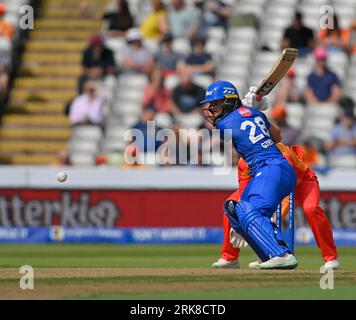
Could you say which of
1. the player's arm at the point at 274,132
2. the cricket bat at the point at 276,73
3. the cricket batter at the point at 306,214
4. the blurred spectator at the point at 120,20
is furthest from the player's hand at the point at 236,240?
the blurred spectator at the point at 120,20

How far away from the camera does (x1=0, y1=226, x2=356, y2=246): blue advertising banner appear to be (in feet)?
60.6

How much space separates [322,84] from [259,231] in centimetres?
947

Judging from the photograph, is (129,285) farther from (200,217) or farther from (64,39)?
(64,39)

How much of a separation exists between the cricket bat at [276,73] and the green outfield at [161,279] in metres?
1.72

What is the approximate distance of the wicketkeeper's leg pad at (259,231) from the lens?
35.7 ft

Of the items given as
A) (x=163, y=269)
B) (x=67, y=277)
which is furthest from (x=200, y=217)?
(x=67, y=277)

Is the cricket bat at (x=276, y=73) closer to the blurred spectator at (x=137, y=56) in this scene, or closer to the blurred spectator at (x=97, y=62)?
the blurred spectator at (x=137, y=56)

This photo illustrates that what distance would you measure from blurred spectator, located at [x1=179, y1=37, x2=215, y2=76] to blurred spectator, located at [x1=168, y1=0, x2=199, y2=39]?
0.74 metres

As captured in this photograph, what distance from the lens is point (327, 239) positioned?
1183cm

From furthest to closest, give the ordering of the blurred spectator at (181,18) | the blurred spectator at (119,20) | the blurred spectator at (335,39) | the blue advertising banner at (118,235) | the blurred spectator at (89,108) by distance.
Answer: the blurred spectator at (119,20)
the blurred spectator at (181,18)
the blurred spectator at (335,39)
the blurred spectator at (89,108)
the blue advertising banner at (118,235)

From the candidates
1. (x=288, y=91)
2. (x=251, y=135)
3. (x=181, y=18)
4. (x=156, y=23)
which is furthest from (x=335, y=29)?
(x=251, y=135)

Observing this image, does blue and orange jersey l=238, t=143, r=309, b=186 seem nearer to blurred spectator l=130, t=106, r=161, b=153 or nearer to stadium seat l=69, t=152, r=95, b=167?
blurred spectator l=130, t=106, r=161, b=153

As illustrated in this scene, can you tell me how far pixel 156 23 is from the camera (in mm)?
21859
